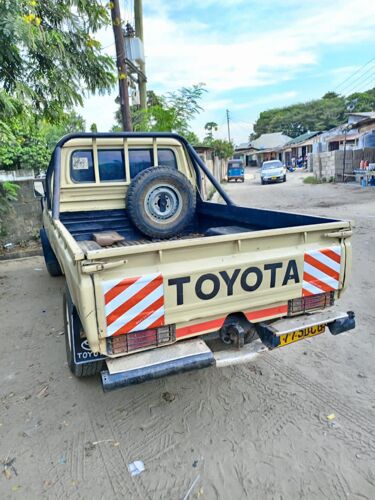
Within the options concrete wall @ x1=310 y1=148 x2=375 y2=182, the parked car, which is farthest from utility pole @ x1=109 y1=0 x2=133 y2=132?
the parked car

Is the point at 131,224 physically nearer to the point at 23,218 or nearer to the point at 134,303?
the point at 134,303

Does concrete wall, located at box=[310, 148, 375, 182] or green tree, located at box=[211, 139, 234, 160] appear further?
green tree, located at box=[211, 139, 234, 160]

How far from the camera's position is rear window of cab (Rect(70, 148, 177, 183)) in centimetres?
432

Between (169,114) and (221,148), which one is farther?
(221,148)

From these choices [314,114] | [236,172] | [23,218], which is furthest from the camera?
[314,114]

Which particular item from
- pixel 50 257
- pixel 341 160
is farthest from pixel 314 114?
pixel 50 257

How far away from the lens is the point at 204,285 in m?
2.33

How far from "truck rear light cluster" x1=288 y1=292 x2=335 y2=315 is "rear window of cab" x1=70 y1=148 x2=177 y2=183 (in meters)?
2.71

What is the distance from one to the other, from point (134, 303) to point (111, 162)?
276 cm

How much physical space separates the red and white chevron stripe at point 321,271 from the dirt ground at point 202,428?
83 centimetres

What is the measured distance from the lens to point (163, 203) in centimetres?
419

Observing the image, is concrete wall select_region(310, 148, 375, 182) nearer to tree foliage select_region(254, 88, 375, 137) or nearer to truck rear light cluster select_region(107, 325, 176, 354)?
truck rear light cluster select_region(107, 325, 176, 354)

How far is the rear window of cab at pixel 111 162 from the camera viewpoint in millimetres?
4324

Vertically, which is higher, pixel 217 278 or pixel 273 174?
pixel 273 174
